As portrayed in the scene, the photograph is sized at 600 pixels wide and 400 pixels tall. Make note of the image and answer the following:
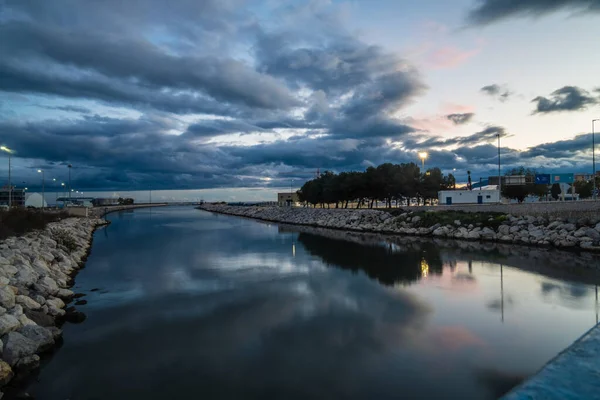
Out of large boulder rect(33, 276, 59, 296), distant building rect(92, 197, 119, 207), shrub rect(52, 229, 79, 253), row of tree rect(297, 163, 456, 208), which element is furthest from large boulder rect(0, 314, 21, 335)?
distant building rect(92, 197, 119, 207)

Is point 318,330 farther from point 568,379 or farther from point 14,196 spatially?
point 14,196

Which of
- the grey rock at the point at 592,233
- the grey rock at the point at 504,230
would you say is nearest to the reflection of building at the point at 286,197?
the grey rock at the point at 504,230

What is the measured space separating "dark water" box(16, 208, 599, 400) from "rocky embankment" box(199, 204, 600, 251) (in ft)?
16.5

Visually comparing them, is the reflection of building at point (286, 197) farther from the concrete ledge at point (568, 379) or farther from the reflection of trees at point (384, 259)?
the concrete ledge at point (568, 379)

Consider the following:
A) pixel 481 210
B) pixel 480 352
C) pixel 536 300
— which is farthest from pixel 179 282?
pixel 481 210

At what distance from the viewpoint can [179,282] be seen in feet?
56.7

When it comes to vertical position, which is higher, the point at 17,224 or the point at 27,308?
the point at 17,224

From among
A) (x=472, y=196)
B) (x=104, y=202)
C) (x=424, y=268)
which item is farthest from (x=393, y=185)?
(x=104, y=202)

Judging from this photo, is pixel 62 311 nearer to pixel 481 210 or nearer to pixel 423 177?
pixel 481 210

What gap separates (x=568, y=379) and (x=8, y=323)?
1137cm

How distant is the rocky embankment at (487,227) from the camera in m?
25.0

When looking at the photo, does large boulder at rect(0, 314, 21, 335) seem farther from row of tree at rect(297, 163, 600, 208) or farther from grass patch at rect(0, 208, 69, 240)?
row of tree at rect(297, 163, 600, 208)

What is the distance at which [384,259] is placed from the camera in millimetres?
23641

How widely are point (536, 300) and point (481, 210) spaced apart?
83.9 ft
